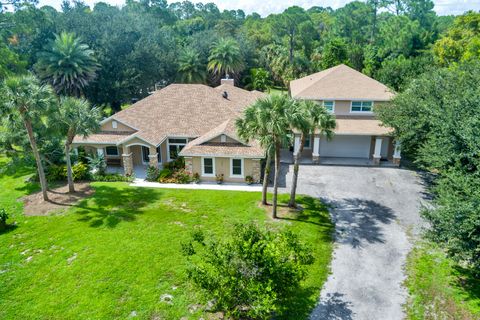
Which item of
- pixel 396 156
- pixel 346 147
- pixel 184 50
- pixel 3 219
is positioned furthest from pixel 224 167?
pixel 184 50

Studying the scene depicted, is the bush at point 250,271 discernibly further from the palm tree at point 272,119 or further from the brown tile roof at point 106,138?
the brown tile roof at point 106,138

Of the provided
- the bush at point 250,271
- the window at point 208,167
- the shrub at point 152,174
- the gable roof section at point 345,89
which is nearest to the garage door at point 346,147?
the gable roof section at point 345,89

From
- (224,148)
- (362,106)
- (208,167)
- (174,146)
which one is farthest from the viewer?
(362,106)

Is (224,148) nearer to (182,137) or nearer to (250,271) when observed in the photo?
→ (182,137)

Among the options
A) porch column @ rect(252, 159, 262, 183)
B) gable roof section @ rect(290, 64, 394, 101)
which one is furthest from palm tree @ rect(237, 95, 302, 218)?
gable roof section @ rect(290, 64, 394, 101)

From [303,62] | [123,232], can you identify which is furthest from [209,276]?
[303,62]

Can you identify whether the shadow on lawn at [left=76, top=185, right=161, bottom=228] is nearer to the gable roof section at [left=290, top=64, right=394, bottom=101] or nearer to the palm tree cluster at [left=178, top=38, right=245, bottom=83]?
the gable roof section at [left=290, top=64, right=394, bottom=101]

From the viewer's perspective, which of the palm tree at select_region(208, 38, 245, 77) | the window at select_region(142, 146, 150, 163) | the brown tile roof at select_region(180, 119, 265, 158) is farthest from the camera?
the palm tree at select_region(208, 38, 245, 77)
